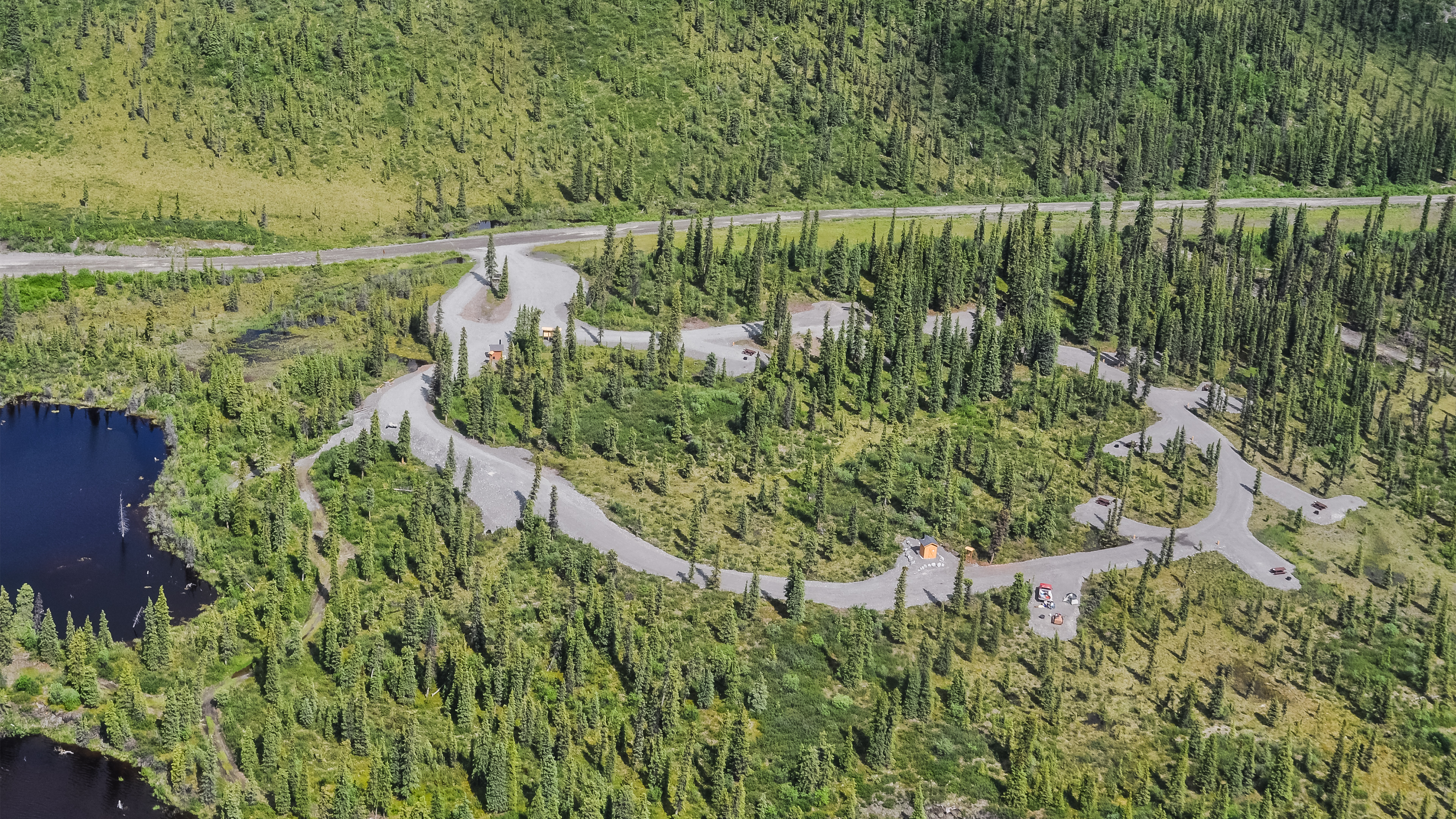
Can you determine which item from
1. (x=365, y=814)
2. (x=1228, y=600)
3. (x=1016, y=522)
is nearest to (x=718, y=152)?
(x=1016, y=522)

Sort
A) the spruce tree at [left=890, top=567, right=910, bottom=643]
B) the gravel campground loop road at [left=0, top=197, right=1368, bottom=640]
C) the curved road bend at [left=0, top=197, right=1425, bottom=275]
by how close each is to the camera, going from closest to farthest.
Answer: the spruce tree at [left=890, top=567, right=910, bottom=643] < the gravel campground loop road at [left=0, top=197, right=1368, bottom=640] < the curved road bend at [left=0, top=197, right=1425, bottom=275]

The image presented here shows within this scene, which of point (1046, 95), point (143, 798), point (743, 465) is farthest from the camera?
point (1046, 95)

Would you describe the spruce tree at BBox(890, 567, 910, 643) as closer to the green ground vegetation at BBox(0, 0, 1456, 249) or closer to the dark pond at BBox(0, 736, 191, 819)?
the dark pond at BBox(0, 736, 191, 819)

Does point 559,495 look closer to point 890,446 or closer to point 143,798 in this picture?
point 890,446

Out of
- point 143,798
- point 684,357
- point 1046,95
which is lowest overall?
point 143,798

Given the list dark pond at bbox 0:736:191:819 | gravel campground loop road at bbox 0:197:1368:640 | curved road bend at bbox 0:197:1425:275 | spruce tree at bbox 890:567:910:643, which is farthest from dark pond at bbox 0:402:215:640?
spruce tree at bbox 890:567:910:643

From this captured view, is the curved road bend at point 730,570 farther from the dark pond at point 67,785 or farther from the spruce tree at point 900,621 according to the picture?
the dark pond at point 67,785

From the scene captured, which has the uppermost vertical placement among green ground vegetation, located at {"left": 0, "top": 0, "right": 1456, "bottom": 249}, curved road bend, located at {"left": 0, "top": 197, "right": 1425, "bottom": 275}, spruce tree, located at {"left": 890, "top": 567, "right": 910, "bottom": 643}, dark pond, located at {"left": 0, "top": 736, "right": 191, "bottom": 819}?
green ground vegetation, located at {"left": 0, "top": 0, "right": 1456, "bottom": 249}
